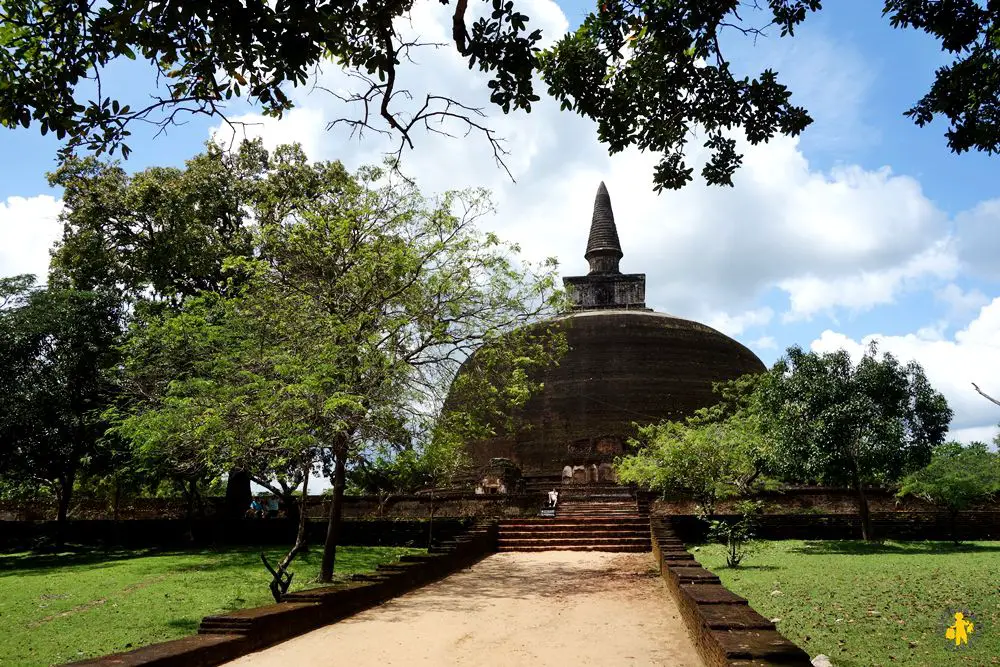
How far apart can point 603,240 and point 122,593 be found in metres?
37.0

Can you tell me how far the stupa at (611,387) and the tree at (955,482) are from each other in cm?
1203

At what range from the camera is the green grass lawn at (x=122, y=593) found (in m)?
8.79

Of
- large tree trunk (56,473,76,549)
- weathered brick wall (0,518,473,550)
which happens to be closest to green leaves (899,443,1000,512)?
weathered brick wall (0,518,473,550)

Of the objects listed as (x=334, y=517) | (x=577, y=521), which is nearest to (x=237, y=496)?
(x=577, y=521)

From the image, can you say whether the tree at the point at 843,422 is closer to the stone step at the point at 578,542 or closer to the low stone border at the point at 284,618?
the stone step at the point at 578,542

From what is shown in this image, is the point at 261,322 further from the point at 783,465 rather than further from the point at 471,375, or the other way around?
the point at 783,465

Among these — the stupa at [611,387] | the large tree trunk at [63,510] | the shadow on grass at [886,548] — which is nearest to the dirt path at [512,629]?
the shadow on grass at [886,548]

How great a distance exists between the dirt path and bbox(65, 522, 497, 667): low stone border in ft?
0.51

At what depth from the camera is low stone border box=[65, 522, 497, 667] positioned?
221 inches

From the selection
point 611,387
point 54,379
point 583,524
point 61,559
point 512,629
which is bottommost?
point 61,559

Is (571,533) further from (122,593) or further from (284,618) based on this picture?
(284,618)

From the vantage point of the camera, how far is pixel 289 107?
5.94 m

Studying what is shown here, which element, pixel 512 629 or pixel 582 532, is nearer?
pixel 512 629

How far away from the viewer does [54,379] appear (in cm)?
1995
